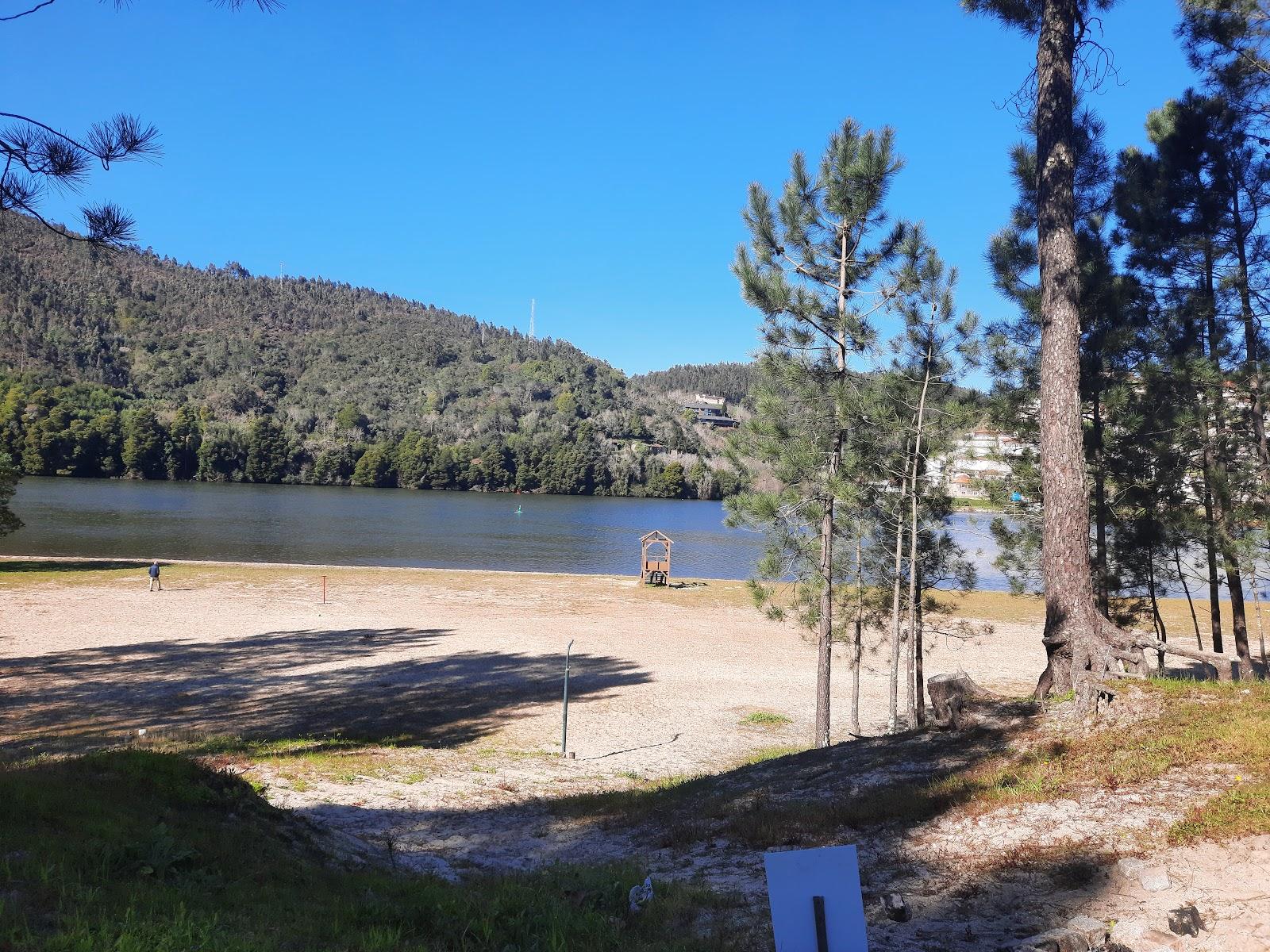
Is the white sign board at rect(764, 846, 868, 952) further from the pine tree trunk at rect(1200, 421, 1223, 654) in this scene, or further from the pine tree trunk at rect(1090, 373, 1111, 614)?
the pine tree trunk at rect(1200, 421, 1223, 654)

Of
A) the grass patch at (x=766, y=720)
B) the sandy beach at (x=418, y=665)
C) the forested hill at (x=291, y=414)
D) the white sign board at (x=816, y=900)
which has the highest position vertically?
the forested hill at (x=291, y=414)

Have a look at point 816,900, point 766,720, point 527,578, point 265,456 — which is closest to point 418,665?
point 766,720

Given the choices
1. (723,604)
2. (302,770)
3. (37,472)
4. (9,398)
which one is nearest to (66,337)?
(9,398)

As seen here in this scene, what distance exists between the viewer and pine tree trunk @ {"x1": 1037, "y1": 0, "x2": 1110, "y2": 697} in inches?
276

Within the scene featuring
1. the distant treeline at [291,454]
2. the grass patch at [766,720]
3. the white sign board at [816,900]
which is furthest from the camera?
the distant treeline at [291,454]

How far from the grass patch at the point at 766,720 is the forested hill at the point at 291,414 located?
6139cm

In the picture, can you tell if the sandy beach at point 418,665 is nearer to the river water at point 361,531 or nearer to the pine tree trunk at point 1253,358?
the river water at point 361,531

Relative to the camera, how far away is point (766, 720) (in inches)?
567

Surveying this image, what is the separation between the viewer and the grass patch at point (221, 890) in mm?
3156

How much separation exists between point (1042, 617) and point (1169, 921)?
91.0 feet

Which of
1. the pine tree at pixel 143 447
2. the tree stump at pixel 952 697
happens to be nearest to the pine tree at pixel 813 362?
the tree stump at pixel 952 697

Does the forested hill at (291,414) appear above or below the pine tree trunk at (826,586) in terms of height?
above

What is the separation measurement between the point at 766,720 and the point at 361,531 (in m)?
43.9

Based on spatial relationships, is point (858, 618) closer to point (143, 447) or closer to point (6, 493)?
point (6, 493)
